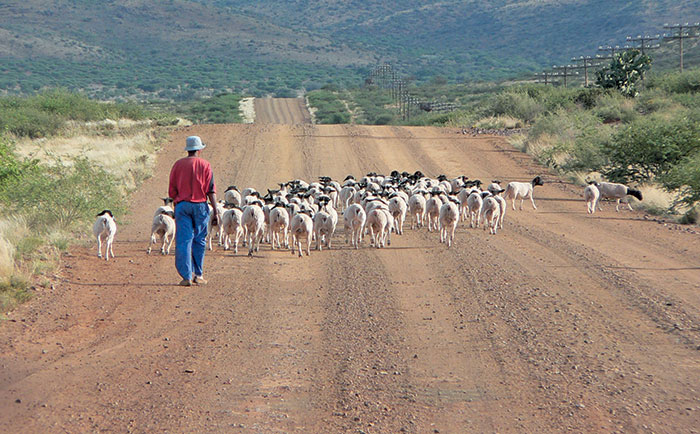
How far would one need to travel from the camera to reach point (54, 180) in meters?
19.5

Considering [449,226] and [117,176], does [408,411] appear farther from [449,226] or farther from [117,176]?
[117,176]

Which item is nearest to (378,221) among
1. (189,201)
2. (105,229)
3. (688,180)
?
(189,201)

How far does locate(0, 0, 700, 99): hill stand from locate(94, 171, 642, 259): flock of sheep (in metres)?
89.6

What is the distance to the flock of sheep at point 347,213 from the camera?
15000mm

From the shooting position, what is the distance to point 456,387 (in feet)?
25.4

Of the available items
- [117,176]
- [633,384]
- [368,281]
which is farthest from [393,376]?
[117,176]

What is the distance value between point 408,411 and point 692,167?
15969mm

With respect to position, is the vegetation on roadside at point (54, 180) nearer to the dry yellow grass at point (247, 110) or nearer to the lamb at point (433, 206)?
the lamb at point (433, 206)

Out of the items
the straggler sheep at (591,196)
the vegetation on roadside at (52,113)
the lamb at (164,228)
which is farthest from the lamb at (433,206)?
the vegetation on roadside at (52,113)

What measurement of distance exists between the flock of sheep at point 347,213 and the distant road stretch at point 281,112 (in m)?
40.7

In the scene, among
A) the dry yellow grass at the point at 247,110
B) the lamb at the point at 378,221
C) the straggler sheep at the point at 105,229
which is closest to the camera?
the straggler sheep at the point at 105,229

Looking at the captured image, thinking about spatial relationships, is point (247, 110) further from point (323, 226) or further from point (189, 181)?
point (189, 181)

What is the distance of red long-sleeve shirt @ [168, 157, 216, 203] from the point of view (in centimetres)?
1217

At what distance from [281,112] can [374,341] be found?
6073 cm
